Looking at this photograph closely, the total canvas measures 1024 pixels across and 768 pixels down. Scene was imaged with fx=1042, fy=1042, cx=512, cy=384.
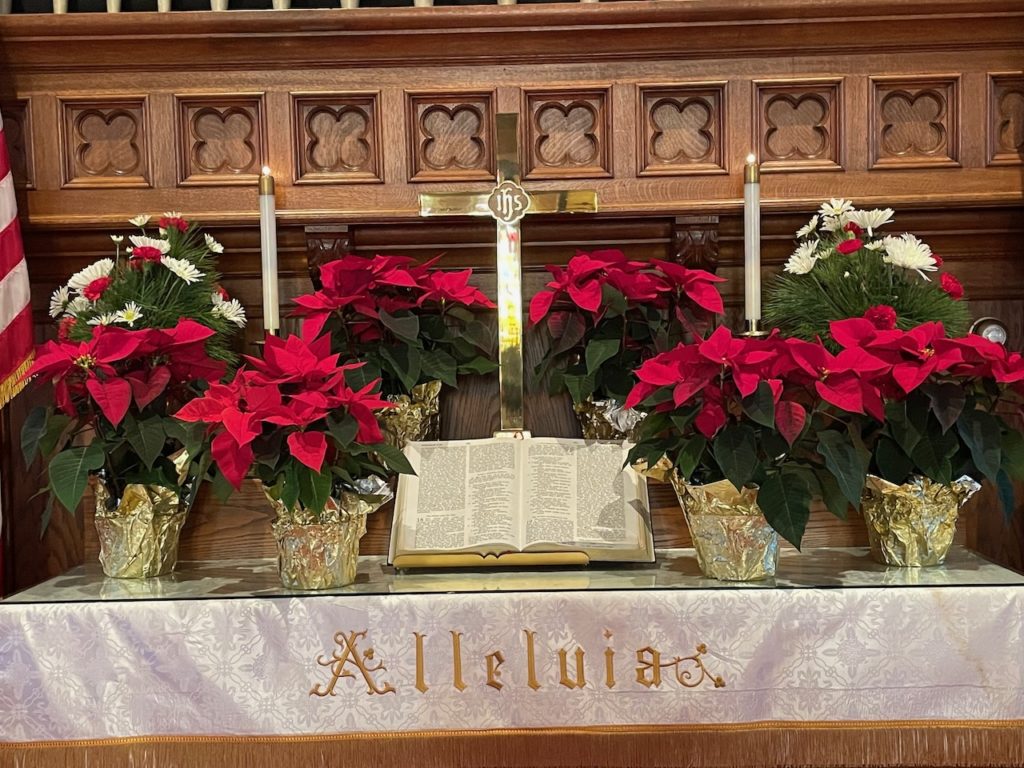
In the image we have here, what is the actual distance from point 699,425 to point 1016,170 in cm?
113

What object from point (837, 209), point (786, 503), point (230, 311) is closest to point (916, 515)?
point (786, 503)

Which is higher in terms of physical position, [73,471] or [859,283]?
[859,283]

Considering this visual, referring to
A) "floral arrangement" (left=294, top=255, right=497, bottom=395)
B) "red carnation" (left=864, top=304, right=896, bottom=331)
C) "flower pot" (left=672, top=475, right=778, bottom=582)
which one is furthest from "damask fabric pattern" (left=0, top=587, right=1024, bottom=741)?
"floral arrangement" (left=294, top=255, right=497, bottom=395)

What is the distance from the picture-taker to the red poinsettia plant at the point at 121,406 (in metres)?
1.89

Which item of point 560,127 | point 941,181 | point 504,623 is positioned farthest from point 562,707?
point 941,181

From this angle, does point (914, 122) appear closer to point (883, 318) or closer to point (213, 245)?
point (883, 318)

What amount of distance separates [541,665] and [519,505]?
355 mm

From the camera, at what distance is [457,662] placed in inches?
68.0

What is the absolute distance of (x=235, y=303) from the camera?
224cm

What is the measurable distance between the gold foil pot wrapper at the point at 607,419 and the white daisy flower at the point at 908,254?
0.59m

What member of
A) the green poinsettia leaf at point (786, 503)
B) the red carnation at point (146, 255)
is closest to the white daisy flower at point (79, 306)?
the red carnation at point (146, 255)

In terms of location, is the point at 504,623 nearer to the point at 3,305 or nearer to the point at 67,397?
the point at 67,397

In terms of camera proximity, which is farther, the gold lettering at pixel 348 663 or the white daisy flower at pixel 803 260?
the white daisy flower at pixel 803 260

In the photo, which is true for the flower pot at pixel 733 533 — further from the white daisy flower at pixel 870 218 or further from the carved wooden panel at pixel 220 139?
the carved wooden panel at pixel 220 139
